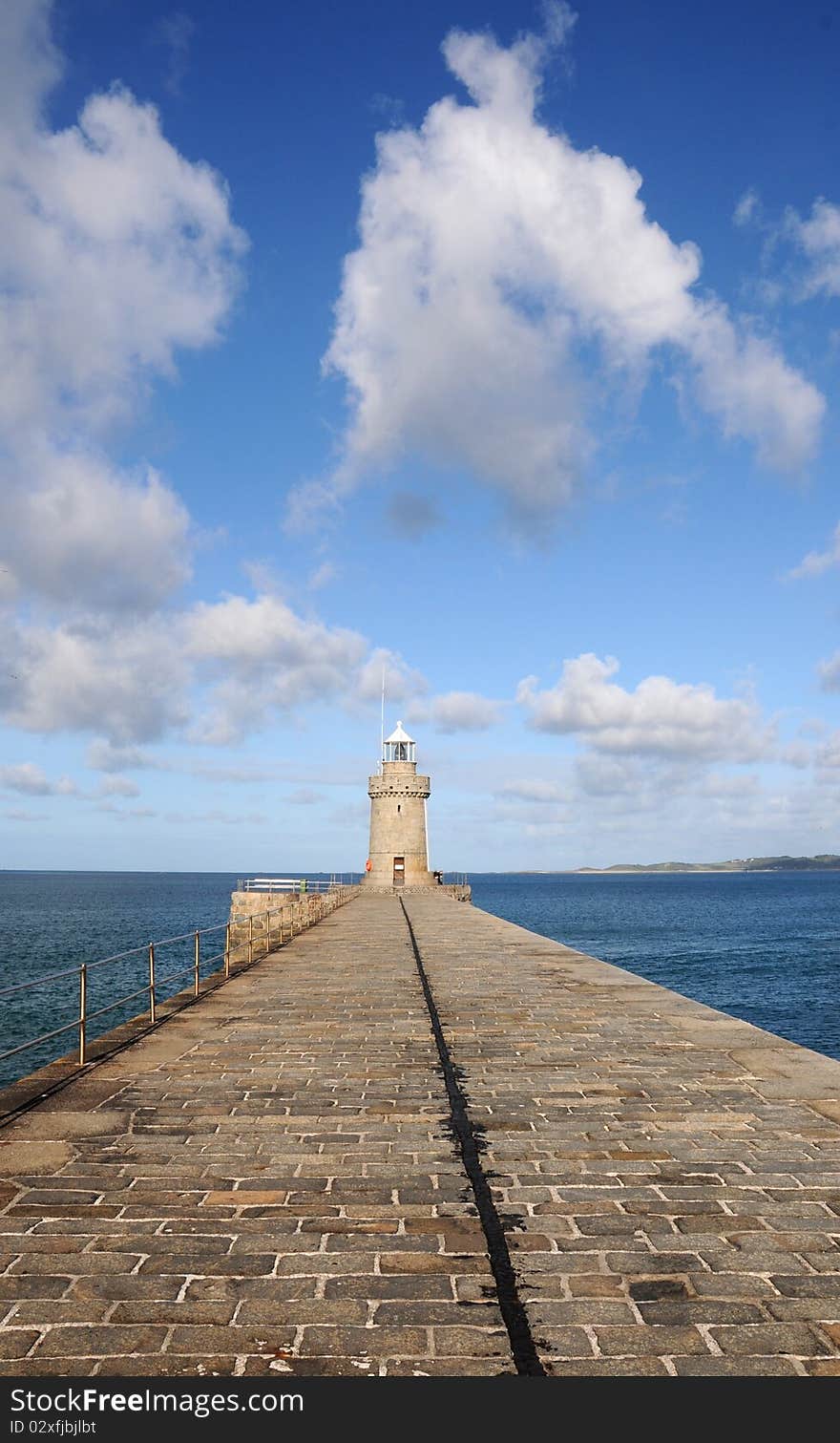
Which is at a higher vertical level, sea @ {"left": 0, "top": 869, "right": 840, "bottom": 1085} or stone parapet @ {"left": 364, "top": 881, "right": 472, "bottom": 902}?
stone parapet @ {"left": 364, "top": 881, "right": 472, "bottom": 902}

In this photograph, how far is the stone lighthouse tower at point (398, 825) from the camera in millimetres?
53000

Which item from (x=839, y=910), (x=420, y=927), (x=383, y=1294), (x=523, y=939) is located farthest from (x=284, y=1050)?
(x=839, y=910)

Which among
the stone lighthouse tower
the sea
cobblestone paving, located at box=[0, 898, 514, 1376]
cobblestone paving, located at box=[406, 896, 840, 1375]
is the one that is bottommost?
the sea

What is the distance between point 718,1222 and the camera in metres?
5.12

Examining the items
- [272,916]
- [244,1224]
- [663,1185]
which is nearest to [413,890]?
[272,916]

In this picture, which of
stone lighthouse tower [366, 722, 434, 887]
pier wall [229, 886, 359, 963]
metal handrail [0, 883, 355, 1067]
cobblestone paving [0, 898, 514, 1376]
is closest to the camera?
cobblestone paving [0, 898, 514, 1376]

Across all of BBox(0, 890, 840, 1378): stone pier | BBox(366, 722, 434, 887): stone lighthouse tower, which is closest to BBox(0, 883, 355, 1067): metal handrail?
BBox(0, 890, 840, 1378): stone pier

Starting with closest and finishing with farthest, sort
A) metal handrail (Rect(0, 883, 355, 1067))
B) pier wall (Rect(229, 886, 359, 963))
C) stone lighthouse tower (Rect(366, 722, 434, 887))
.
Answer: metal handrail (Rect(0, 883, 355, 1067)) → pier wall (Rect(229, 886, 359, 963)) → stone lighthouse tower (Rect(366, 722, 434, 887))

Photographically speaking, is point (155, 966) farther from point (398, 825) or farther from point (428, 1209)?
point (398, 825)

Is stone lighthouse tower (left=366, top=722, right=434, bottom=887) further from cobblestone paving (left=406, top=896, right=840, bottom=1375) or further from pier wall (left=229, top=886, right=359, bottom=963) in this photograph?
cobblestone paving (left=406, top=896, right=840, bottom=1375)

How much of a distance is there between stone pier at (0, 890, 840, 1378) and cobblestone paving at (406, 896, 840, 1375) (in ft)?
0.07

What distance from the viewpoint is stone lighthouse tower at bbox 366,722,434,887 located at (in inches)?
2087

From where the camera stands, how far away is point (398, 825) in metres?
52.9
